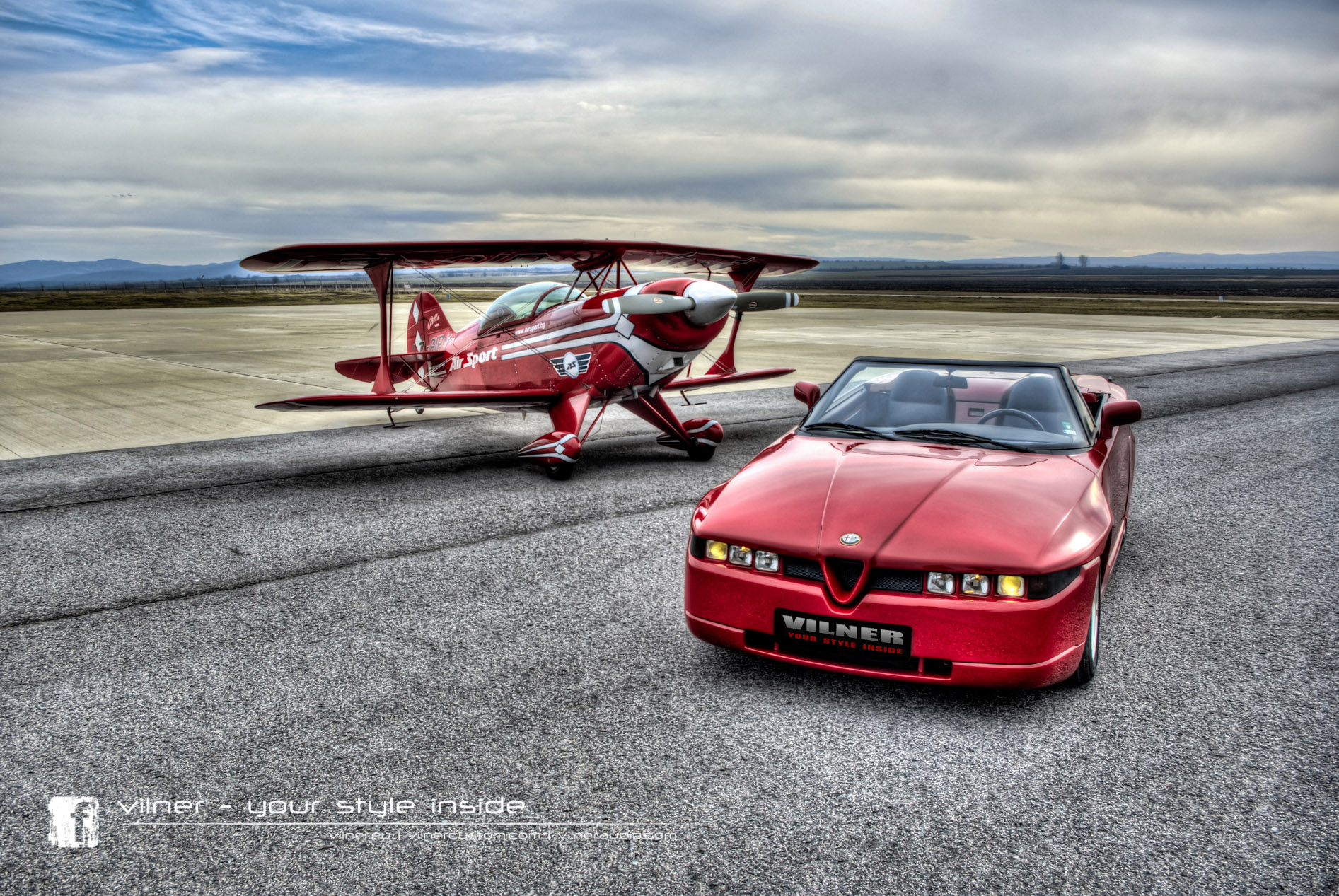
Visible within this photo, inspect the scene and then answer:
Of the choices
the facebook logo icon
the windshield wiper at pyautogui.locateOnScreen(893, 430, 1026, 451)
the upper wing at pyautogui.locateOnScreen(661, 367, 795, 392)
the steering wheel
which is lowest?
the facebook logo icon

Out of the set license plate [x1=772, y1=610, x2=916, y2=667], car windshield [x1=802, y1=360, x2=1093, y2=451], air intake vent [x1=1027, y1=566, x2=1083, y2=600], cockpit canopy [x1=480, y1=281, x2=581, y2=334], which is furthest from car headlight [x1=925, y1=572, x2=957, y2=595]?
cockpit canopy [x1=480, y1=281, x2=581, y2=334]

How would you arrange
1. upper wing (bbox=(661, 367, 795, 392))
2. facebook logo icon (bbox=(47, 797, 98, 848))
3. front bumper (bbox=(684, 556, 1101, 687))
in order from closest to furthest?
facebook logo icon (bbox=(47, 797, 98, 848)), front bumper (bbox=(684, 556, 1101, 687)), upper wing (bbox=(661, 367, 795, 392))

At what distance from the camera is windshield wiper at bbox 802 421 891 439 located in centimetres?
476

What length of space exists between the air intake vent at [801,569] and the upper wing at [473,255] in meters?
6.54

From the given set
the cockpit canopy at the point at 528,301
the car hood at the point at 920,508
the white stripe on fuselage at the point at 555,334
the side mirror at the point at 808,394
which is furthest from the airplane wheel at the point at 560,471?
the car hood at the point at 920,508

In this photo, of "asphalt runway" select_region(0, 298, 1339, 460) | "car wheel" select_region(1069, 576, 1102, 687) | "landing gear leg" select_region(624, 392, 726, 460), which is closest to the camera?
"car wheel" select_region(1069, 576, 1102, 687)

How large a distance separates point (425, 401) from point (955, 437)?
6.13m

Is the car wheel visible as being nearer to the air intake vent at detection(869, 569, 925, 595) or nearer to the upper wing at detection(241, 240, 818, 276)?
the air intake vent at detection(869, 569, 925, 595)

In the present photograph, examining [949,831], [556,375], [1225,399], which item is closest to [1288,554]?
[949,831]

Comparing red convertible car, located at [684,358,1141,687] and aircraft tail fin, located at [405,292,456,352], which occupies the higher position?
aircraft tail fin, located at [405,292,456,352]

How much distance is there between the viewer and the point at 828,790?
10.2 ft

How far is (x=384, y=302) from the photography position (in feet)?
31.9

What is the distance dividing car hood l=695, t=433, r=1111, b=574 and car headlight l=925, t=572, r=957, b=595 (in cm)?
4

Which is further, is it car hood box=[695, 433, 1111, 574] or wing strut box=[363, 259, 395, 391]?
wing strut box=[363, 259, 395, 391]
